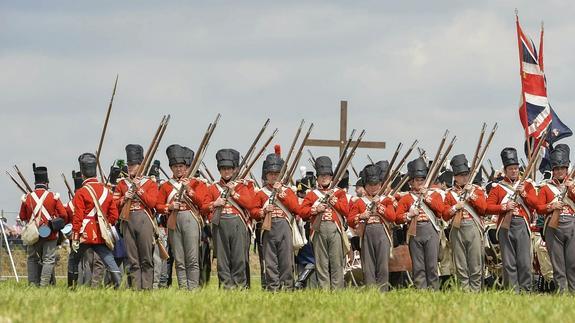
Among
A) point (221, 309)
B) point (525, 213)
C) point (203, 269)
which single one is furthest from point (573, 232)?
point (221, 309)

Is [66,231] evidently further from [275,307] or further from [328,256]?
[275,307]

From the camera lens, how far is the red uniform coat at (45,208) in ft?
63.3

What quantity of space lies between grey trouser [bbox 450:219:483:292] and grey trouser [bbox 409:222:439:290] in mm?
416

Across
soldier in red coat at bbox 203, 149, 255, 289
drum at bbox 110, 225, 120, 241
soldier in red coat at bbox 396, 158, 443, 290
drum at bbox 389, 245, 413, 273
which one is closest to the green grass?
drum at bbox 110, 225, 120, 241

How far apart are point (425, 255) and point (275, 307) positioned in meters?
7.23

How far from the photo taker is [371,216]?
694 inches

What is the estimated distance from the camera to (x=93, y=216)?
51.9ft

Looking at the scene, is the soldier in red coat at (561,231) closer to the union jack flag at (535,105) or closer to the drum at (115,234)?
the union jack flag at (535,105)

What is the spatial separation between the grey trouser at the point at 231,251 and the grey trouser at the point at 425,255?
273 cm

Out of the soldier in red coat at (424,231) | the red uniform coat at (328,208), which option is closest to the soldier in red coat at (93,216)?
the red uniform coat at (328,208)

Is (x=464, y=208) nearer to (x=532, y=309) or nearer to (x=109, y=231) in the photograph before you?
(x=109, y=231)

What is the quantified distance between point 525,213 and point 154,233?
5.79 m

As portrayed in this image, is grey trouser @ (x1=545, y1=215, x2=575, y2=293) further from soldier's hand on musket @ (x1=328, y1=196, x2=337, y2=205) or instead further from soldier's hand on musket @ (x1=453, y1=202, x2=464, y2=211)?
soldier's hand on musket @ (x1=328, y1=196, x2=337, y2=205)

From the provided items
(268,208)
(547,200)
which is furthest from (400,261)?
(547,200)
